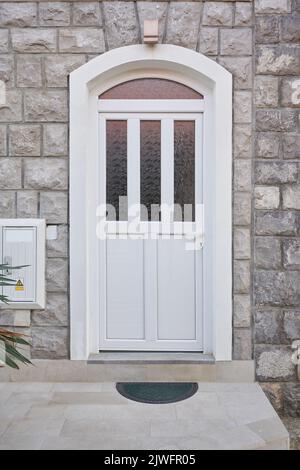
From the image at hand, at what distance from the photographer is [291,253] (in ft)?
10.3

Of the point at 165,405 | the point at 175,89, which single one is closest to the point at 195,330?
the point at 165,405

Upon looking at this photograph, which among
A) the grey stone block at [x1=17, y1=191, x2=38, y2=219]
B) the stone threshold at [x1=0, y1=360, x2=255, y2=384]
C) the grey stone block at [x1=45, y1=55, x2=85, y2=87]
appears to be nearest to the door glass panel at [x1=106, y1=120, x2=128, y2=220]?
the grey stone block at [x1=45, y1=55, x2=85, y2=87]

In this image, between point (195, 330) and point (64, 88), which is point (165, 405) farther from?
point (64, 88)

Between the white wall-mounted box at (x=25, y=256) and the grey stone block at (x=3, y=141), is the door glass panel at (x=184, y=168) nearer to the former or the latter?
the white wall-mounted box at (x=25, y=256)

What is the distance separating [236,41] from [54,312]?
267cm

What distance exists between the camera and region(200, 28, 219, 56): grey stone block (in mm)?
3133

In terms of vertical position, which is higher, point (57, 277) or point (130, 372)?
point (57, 277)

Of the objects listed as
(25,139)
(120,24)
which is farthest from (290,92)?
(25,139)

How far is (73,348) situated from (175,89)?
234cm

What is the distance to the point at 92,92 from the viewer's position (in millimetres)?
3297

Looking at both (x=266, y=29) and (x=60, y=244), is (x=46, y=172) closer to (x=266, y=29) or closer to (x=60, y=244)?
(x=60, y=244)

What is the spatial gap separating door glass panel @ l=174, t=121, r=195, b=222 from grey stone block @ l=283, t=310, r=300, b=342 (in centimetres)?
111

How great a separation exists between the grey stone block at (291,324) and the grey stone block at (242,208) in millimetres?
813

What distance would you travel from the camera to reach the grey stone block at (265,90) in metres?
3.12
